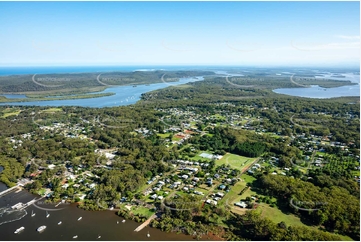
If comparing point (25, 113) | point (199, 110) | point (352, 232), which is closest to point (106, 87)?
point (25, 113)

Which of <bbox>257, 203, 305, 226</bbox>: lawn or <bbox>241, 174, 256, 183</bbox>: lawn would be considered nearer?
<bbox>257, 203, 305, 226</bbox>: lawn

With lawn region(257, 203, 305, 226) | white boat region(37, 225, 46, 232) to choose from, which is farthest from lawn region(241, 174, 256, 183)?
white boat region(37, 225, 46, 232)

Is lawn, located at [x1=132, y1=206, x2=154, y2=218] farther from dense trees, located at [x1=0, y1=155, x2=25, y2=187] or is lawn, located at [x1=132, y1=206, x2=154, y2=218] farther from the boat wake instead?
dense trees, located at [x1=0, y1=155, x2=25, y2=187]

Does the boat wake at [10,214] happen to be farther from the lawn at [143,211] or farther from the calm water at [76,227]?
the lawn at [143,211]

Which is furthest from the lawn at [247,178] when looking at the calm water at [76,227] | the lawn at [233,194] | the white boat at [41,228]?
the white boat at [41,228]

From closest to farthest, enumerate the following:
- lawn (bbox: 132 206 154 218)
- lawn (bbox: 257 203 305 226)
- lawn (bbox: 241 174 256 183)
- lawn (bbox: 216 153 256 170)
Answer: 1. lawn (bbox: 257 203 305 226)
2. lawn (bbox: 132 206 154 218)
3. lawn (bbox: 241 174 256 183)
4. lawn (bbox: 216 153 256 170)

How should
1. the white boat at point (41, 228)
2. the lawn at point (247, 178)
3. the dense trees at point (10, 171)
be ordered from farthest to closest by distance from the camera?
1. the lawn at point (247, 178)
2. the dense trees at point (10, 171)
3. the white boat at point (41, 228)
